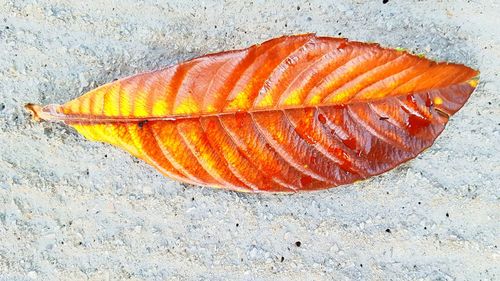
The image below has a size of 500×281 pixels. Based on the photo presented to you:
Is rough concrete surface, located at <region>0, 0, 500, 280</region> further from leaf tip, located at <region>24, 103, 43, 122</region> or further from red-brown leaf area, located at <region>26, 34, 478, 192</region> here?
red-brown leaf area, located at <region>26, 34, 478, 192</region>

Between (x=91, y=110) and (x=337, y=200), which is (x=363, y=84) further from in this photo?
(x=91, y=110)

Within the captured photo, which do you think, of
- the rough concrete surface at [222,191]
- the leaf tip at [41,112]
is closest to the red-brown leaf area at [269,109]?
the leaf tip at [41,112]

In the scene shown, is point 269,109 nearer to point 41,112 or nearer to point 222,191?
point 222,191

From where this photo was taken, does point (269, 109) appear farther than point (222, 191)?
No

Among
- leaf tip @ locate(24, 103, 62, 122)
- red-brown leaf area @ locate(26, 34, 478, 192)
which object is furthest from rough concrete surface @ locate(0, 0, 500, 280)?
red-brown leaf area @ locate(26, 34, 478, 192)

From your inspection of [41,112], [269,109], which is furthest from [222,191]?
[41,112]

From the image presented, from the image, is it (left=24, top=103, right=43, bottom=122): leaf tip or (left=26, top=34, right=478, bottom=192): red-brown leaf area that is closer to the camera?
(left=26, top=34, right=478, bottom=192): red-brown leaf area

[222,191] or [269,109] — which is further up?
[269,109]

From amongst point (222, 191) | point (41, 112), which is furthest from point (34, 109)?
point (222, 191)
